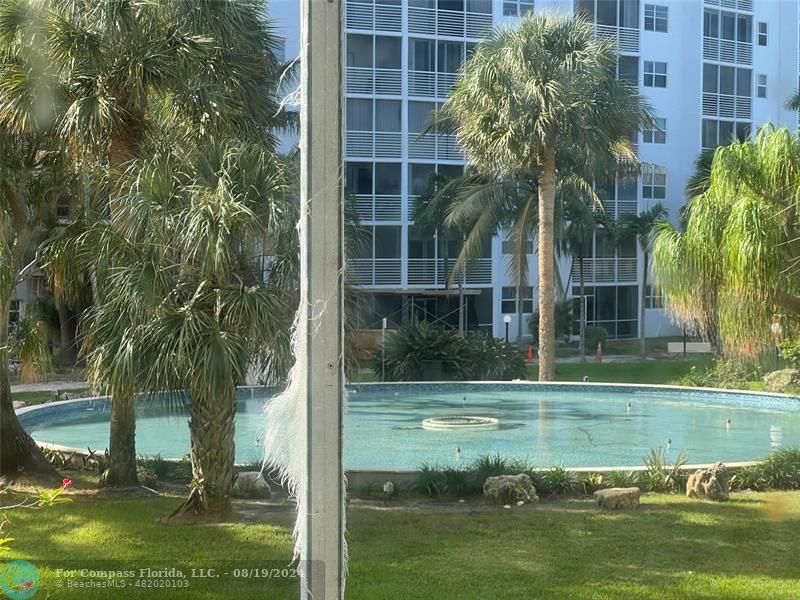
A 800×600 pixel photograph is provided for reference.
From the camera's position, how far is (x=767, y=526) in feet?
16.1

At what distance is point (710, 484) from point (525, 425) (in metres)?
4.41

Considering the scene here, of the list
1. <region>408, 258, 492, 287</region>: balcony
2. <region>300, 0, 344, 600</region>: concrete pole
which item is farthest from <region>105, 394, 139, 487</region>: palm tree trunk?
<region>408, 258, 492, 287</region>: balcony

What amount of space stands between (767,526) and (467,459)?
2999 mm

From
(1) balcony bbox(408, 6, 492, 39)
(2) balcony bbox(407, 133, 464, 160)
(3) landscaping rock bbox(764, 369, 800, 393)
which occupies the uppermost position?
(1) balcony bbox(408, 6, 492, 39)

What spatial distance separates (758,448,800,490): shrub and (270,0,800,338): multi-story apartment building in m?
2.84

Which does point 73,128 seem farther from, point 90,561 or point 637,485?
point 637,485

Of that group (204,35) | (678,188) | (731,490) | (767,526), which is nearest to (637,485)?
(731,490)

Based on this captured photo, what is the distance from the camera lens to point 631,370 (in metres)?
14.6

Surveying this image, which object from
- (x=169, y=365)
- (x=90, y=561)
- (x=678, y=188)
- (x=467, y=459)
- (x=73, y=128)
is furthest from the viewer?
(x=678, y=188)

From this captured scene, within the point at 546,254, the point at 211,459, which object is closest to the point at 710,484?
the point at 211,459

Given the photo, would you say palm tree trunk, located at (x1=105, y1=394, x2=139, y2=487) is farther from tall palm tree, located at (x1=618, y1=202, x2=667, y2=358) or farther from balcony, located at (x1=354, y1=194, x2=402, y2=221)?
tall palm tree, located at (x1=618, y1=202, x2=667, y2=358)

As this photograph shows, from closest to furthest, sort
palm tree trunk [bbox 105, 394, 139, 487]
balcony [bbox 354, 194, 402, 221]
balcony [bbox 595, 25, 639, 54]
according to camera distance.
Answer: palm tree trunk [bbox 105, 394, 139, 487], balcony [bbox 354, 194, 402, 221], balcony [bbox 595, 25, 639, 54]

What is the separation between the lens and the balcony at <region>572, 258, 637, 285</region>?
57.1ft

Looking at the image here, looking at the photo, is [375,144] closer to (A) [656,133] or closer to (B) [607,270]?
(A) [656,133]
